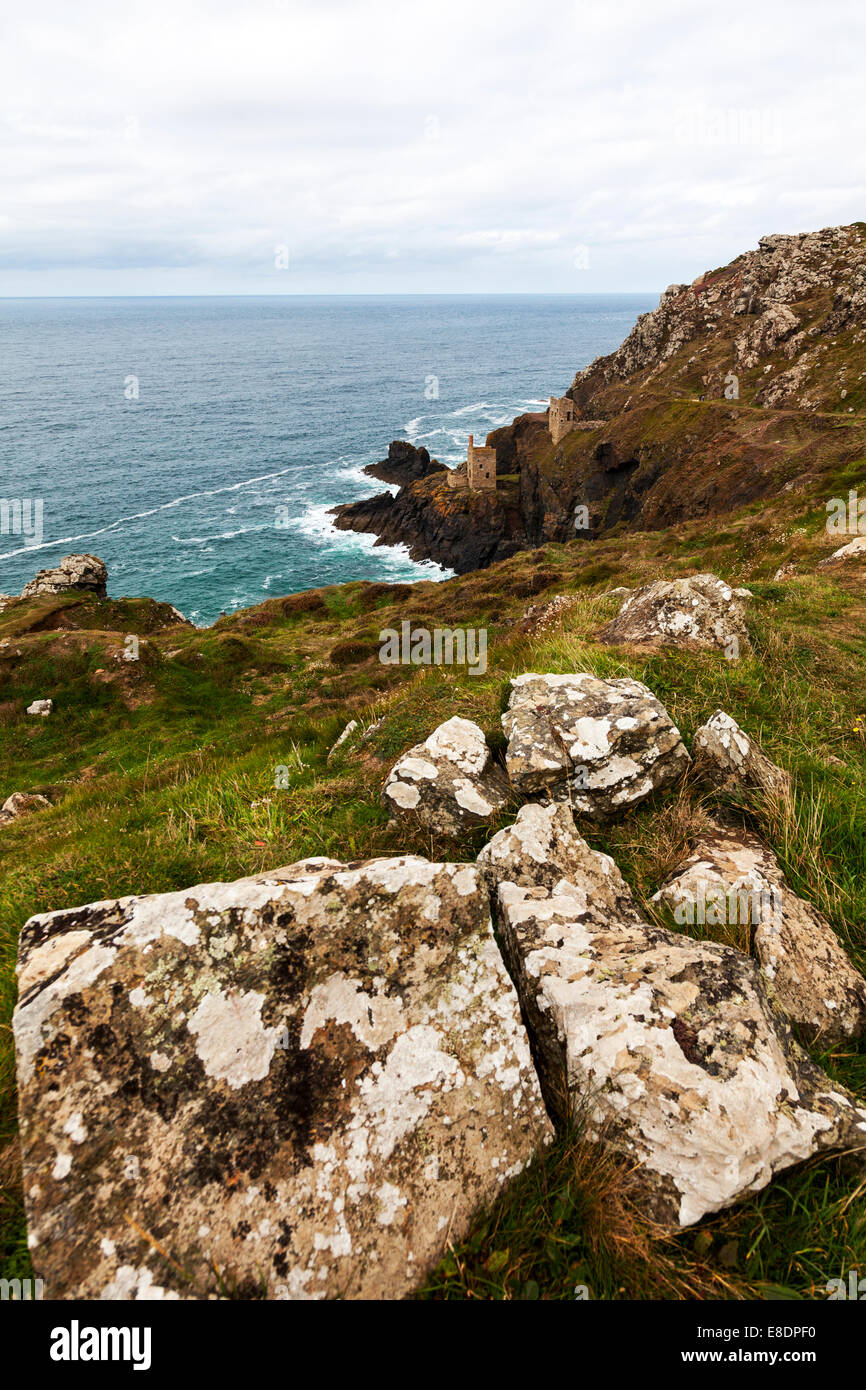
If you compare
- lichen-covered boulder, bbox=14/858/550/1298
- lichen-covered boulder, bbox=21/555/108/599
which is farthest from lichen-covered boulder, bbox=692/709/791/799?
lichen-covered boulder, bbox=21/555/108/599

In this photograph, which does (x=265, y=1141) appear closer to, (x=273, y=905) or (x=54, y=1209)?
(x=54, y=1209)

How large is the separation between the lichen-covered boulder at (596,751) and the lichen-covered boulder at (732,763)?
0.24m

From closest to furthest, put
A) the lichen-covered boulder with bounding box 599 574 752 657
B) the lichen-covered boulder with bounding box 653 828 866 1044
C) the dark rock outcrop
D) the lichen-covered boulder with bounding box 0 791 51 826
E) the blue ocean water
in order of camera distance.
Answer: the lichen-covered boulder with bounding box 653 828 866 1044, the lichen-covered boulder with bounding box 599 574 752 657, the lichen-covered boulder with bounding box 0 791 51 826, the blue ocean water, the dark rock outcrop

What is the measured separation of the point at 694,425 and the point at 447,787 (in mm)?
69384

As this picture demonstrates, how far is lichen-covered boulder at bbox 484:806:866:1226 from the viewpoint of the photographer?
3.06 meters

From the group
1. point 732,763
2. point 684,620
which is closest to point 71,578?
point 684,620

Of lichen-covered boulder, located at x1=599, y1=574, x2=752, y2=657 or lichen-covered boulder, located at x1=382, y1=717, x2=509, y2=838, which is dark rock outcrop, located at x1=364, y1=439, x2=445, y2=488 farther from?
lichen-covered boulder, located at x1=382, y1=717, x2=509, y2=838

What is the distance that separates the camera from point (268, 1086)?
3297 mm

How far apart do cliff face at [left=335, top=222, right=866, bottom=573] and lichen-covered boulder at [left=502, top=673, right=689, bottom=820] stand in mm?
45177

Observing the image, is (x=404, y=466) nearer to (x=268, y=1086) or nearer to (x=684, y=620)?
(x=684, y=620)

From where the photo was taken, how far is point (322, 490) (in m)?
94.0

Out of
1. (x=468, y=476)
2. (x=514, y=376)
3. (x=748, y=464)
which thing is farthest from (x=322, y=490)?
(x=514, y=376)

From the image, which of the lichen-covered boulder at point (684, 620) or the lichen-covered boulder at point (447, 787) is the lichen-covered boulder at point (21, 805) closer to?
the lichen-covered boulder at point (447, 787)
